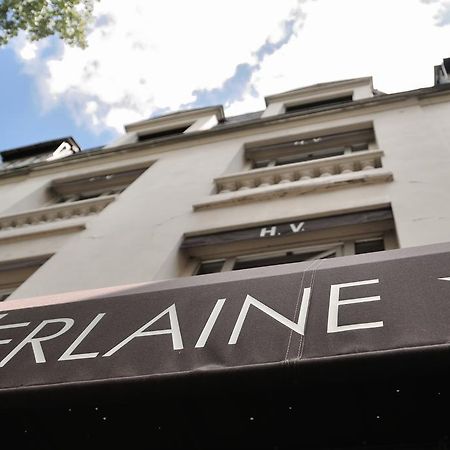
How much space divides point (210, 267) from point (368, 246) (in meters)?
1.80

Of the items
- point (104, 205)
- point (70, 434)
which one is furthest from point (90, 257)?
point (70, 434)

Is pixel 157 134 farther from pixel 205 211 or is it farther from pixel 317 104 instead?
pixel 205 211

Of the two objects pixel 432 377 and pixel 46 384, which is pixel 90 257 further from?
pixel 432 377

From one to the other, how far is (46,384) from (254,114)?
35.3ft

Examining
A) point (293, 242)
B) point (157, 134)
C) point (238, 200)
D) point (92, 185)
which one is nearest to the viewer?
point (293, 242)

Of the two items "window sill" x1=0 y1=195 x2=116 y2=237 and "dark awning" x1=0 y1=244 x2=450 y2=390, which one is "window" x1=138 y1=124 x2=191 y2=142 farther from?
"dark awning" x1=0 y1=244 x2=450 y2=390

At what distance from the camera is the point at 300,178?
688 centimetres

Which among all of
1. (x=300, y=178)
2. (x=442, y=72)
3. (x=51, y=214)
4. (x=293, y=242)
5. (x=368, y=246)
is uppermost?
(x=51, y=214)

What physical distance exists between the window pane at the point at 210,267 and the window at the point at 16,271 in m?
2.19

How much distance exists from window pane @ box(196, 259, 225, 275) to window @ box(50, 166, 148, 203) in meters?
4.32

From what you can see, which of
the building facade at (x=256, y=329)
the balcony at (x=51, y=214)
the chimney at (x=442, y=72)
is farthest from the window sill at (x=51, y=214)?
the chimney at (x=442, y=72)

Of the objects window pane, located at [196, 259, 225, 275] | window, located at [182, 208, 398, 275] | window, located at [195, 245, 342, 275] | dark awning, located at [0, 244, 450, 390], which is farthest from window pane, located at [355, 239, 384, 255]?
dark awning, located at [0, 244, 450, 390]

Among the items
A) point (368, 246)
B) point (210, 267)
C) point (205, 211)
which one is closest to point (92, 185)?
point (205, 211)

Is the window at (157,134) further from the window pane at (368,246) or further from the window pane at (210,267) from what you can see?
the window pane at (368,246)
